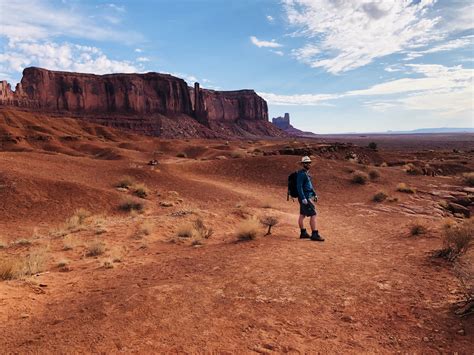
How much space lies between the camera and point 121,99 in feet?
350

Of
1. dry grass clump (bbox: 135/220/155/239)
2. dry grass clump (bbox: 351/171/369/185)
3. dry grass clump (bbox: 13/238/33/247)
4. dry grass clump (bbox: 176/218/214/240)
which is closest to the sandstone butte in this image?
dry grass clump (bbox: 351/171/369/185)

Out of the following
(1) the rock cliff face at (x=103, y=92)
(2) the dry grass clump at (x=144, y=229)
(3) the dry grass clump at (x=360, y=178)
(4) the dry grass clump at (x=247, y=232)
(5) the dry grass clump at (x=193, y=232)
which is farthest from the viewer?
(1) the rock cliff face at (x=103, y=92)

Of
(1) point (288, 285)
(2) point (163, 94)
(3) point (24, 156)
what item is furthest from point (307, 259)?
(2) point (163, 94)

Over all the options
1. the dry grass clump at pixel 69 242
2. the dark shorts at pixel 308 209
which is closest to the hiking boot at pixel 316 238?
the dark shorts at pixel 308 209

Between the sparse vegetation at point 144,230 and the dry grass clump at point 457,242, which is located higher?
the dry grass clump at point 457,242

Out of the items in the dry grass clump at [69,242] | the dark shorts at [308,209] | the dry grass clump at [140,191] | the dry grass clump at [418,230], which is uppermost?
the dark shorts at [308,209]

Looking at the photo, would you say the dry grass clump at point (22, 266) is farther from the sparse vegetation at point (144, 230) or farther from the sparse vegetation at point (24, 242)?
the sparse vegetation at point (144, 230)

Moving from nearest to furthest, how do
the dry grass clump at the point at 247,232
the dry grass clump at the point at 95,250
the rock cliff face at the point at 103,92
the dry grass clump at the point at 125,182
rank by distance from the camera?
the dry grass clump at the point at 95,250 < the dry grass clump at the point at 247,232 < the dry grass clump at the point at 125,182 < the rock cliff face at the point at 103,92

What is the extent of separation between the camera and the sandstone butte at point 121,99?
91.4 metres

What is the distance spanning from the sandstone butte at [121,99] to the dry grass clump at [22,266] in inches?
3475

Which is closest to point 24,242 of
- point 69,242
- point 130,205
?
point 69,242

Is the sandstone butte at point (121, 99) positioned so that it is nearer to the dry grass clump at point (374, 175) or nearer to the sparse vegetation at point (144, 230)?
the dry grass clump at point (374, 175)

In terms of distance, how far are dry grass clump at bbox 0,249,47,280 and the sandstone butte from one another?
290 feet

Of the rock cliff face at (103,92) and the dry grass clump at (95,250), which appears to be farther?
the rock cliff face at (103,92)
